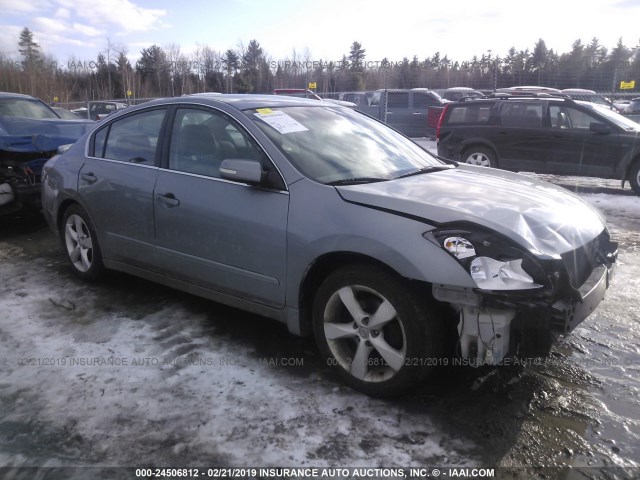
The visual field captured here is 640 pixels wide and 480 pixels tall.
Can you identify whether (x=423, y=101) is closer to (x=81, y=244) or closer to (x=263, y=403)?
(x=81, y=244)

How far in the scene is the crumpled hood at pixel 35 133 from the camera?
263 inches

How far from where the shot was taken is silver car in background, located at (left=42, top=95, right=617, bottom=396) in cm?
254

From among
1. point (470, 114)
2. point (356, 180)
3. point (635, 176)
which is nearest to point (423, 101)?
point (470, 114)

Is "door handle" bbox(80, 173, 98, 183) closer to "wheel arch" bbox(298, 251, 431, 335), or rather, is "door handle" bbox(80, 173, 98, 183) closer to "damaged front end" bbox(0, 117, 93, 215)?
"wheel arch" bbox(298, 251, 431, 335)

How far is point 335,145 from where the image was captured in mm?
3535

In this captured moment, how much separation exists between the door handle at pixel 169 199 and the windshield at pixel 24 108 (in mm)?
5945

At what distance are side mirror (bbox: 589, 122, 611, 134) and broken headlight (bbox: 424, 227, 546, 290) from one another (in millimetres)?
8116

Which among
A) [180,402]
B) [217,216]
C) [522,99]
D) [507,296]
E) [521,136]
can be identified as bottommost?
[180,402]

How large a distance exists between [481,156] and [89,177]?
824 cm

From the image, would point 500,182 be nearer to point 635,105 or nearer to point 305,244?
point 305,244

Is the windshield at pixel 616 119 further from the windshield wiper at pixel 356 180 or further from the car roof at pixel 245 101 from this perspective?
the windshield wiper at pixel 356 180

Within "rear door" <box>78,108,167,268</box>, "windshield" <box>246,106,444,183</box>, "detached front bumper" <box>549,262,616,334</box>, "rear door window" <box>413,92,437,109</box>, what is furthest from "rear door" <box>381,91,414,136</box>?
"detached front bumper" <box>549,262,616,334</box>

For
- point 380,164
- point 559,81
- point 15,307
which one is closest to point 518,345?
point 380,164

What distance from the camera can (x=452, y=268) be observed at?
2.52m
